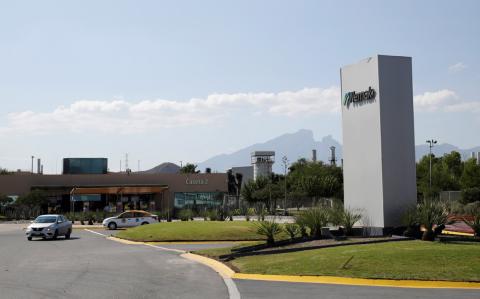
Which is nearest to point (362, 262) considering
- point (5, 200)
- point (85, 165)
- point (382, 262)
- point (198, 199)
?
point (382, 262)

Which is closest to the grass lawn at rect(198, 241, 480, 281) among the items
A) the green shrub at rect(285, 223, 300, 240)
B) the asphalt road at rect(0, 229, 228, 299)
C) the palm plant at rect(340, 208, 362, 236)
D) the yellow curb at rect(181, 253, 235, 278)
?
the yellow curb at rect(181, 253, 235, 278)

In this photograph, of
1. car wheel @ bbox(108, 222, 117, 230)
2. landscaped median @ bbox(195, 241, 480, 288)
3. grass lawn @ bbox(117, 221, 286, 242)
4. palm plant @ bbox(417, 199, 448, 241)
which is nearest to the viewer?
landscaped median @ bbox(195, 241, 480, 288)

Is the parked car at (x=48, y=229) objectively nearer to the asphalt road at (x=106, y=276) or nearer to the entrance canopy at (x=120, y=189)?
the asphalt road at (x=106, y=276)

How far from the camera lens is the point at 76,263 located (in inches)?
737

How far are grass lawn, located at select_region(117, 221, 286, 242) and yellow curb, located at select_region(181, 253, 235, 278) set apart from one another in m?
7.61

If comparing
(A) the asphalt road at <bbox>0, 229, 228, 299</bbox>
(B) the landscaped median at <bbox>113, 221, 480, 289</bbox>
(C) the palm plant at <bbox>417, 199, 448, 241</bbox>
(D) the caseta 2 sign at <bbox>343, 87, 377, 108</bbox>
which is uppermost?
(D) the caseta 2 sign at <bbox>343, 87, 377, 108</bbox>

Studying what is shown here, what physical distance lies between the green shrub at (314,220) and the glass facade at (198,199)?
5153cm

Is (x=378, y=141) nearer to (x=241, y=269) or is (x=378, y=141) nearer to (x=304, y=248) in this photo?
(x=304, y=248)

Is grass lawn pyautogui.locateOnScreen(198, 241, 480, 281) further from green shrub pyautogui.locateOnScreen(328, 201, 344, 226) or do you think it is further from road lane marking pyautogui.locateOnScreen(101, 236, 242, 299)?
green shrub pyautogui.locateOnScreen(328, 201, 344, 226)

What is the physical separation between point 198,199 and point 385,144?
53748mm

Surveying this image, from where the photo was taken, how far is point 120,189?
67188 mm

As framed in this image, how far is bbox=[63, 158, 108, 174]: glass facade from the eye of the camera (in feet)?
282

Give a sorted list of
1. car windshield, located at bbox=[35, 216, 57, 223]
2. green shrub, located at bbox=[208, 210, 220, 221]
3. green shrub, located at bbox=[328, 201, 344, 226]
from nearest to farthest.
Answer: green shrub, located at bbox=[328, 201, 344, 226] → car windshield, located at bbox=[35, 216, 57, 223] → green shrub, located at bbox=[208, 210, 220, 221]

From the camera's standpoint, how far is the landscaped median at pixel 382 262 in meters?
13.4
